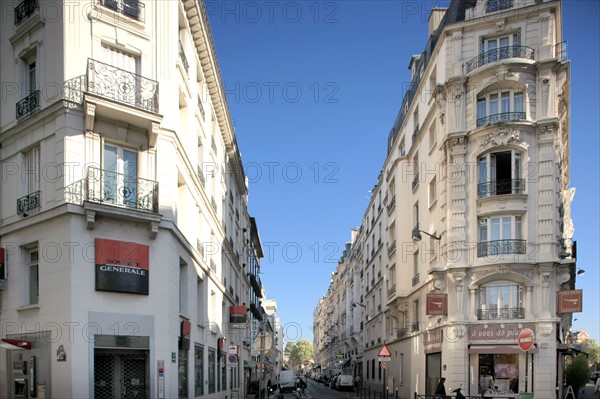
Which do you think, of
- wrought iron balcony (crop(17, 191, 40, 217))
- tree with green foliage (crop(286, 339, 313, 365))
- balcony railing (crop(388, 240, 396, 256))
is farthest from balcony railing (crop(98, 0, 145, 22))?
tree with green foliage (crop(286, 339, 313, 365))

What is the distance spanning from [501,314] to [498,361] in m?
2.06

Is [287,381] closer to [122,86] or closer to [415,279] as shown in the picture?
[415,279]

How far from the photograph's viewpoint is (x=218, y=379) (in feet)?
81.1

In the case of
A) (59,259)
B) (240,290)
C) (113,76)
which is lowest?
(240,290)

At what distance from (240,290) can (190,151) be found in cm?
1968

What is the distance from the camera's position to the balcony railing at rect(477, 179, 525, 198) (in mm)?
25500

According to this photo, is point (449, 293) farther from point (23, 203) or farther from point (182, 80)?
point (23, 203)

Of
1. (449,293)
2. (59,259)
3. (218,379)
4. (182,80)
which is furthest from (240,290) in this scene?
(59,259)

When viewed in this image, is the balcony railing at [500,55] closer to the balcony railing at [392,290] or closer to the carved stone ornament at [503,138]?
the carved stone ornament at [503,138]

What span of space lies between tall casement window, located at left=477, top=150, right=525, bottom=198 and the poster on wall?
1662 centimetres

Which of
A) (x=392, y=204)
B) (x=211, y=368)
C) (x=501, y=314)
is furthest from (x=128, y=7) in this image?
(x=392, y=204)

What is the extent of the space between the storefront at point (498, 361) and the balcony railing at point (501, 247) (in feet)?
10.3

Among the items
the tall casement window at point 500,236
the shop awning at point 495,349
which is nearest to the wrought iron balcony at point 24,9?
the tall casement window at point 500,236

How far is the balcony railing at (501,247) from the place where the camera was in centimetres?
2502
